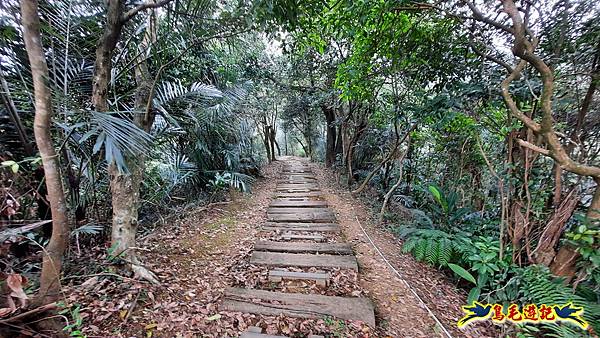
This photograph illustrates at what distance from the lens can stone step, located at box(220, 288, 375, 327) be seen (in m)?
2.21

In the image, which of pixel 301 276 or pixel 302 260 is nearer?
pixel 301 276

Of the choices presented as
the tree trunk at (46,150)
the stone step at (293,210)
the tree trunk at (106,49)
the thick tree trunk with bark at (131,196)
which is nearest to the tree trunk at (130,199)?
the thick tree trunk with bark at (131,196)

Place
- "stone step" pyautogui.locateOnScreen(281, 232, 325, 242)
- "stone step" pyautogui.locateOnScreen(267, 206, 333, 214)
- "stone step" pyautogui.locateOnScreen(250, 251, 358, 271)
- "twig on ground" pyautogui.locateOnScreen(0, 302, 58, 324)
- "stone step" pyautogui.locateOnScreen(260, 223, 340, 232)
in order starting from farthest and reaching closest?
"stone step" pyautogui.locateOnScreen(267, 206, 333, 214) → "stone step" pyautogui.locateOnScreen(260, 223, 340, 232) → "stone step" pyautogui.locateOnScreen(281, 232, 325, 242) → "stone step" pyautogui.locateOnScreen(250, 251, 358, 271) → "twig on ground" pyautogui.locateOnScreen(0, 302, 58, 324)

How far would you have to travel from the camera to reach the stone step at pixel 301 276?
2.71 metres

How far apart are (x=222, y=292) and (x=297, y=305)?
848 mm

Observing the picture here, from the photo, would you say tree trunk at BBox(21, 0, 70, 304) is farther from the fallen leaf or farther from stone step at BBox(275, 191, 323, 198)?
stone step at BBox(275, 191, 323, 198)

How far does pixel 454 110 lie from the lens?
121 inches

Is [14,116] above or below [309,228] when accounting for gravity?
above

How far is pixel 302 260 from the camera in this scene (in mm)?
3096

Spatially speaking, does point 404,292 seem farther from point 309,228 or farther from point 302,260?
point 309,228

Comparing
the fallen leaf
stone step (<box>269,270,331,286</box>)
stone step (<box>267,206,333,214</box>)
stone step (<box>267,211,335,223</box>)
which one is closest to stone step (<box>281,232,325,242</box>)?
stone step (<box>267,211,335,223</box>)

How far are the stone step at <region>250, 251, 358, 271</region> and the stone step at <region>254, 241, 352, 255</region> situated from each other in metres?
0.13

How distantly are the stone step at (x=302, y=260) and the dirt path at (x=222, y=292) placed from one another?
10 centimetres

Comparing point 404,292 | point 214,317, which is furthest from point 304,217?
point 214,317
